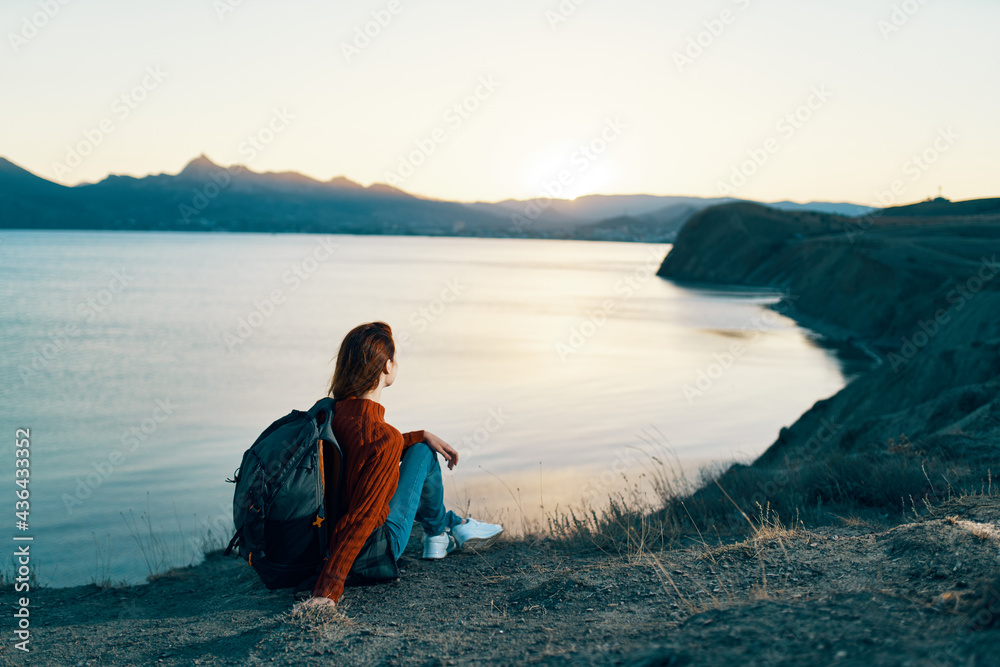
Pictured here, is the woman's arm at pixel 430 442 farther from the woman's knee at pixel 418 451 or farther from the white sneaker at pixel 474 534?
the white sneaker at pixel 474 534

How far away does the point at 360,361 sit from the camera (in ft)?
13.5

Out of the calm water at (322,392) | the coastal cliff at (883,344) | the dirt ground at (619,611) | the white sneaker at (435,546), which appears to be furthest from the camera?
the calm water at (322,392)

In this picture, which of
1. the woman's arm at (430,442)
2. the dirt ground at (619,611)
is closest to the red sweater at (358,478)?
the dirt ground at (619,611)

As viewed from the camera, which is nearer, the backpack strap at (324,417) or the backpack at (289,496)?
the backpack at (289,496)

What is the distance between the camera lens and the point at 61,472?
1213 centimetres

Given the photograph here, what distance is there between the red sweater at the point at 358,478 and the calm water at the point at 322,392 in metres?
4.55

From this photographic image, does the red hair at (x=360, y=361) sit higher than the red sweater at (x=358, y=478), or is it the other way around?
the red hair at (x=360, y=361)

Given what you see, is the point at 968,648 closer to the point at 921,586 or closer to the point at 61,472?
the point at 921,586

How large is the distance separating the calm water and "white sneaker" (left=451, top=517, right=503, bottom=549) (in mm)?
4088

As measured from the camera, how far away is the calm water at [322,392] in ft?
34.5

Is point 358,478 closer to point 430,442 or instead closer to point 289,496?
point 289,496

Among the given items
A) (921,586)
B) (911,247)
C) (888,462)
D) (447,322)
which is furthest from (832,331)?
(921,586)

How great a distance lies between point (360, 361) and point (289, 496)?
80 cm

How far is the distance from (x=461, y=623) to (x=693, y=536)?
2560 mm
